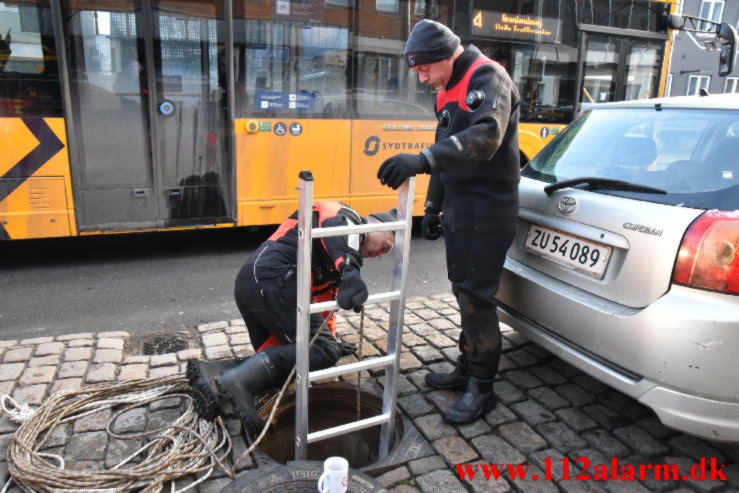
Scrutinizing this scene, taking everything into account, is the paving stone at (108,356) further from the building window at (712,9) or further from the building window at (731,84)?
the building window at (731,84)

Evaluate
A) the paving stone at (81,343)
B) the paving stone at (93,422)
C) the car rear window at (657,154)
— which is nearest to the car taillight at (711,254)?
the car rear window at (657,154)

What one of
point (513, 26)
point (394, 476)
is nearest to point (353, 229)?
point (394, 476)

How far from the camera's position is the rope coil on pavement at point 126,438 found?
2.33m

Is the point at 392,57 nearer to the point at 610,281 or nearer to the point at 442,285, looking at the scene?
the point at 442,285

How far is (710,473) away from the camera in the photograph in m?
2.59

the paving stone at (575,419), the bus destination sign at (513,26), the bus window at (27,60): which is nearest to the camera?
the paving stone at (575,419)

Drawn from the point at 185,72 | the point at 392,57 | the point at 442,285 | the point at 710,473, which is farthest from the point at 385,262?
the point at 710,473

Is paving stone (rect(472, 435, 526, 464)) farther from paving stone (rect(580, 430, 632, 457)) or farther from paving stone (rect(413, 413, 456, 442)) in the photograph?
paving stone (rect(580, 430, 632, 457))

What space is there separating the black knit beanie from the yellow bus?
3.56 metres

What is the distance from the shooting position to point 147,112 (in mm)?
5605

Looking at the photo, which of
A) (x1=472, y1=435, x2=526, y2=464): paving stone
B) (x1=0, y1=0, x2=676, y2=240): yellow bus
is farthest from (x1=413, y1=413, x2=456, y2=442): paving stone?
(x1=0, y1=0, x2=676, y2=240): yellow bus

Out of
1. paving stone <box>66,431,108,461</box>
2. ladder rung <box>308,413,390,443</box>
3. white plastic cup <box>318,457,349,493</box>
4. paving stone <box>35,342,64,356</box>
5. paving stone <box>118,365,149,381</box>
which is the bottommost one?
paving stone <box>66,431,108,461</box>

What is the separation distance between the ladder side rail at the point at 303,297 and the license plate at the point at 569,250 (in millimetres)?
1383

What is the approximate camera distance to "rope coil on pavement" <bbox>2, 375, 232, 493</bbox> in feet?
7.65
